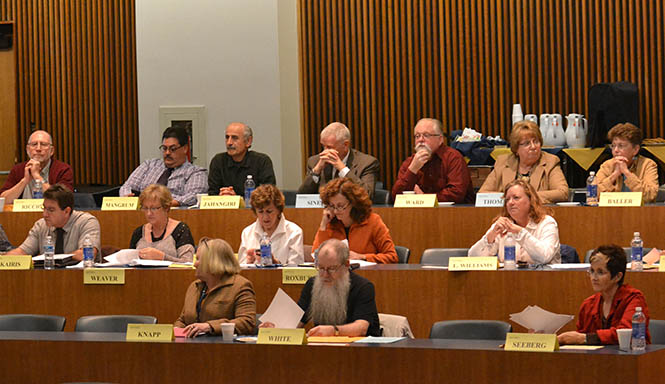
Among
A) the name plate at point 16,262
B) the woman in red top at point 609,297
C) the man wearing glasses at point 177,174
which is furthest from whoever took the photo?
the man wearing glasses at point 177,174

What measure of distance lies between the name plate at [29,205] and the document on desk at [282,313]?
301cm

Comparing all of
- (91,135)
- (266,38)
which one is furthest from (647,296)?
(91,135)

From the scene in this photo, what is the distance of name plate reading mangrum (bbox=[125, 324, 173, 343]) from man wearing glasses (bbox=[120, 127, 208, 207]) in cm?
284

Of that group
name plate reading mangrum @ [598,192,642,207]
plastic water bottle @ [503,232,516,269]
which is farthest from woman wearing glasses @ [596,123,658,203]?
plastic water bottle @ [503,232,516,269]

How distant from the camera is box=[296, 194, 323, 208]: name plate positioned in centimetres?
660

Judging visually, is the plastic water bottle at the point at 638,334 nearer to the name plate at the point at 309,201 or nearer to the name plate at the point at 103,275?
the name plate at the point at 103,275

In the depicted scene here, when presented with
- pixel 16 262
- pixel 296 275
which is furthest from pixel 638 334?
pixel 16 262

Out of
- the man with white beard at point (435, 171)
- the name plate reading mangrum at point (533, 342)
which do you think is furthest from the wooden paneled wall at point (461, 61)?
the name plate reading mangrum at point (533, 342)

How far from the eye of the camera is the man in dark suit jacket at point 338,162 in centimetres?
678

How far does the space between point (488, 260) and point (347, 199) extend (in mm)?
947

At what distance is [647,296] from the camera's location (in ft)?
15.5

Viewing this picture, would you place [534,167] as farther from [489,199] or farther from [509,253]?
[509,253]

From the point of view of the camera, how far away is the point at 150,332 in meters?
4.22

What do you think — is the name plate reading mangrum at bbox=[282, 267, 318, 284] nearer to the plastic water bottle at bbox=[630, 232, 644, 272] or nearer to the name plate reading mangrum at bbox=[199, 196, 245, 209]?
the name plate reading mangrum at bbox=[199, 196, 245, 209]
